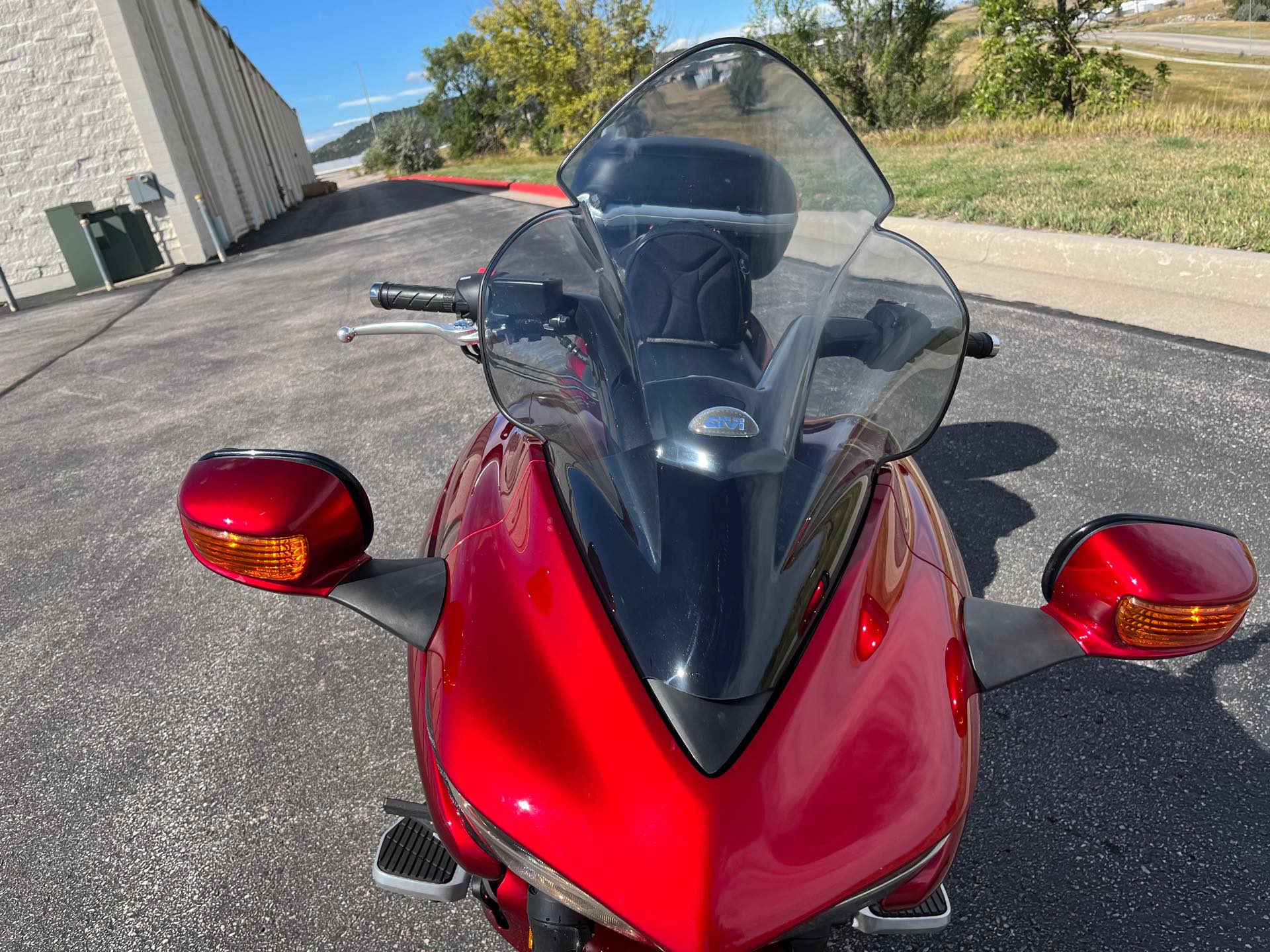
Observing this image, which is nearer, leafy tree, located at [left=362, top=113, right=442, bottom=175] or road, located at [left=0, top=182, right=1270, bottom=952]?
road, located at [left=0, top=182, right=1270, bottom=952]

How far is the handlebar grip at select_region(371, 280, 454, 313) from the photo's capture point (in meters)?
2.38

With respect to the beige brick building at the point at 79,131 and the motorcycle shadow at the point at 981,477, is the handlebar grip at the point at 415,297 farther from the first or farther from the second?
the beige brick building at the point at 79,131

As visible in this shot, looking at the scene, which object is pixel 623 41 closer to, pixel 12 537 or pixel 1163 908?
pixel 12 537

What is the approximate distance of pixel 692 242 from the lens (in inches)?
63.1

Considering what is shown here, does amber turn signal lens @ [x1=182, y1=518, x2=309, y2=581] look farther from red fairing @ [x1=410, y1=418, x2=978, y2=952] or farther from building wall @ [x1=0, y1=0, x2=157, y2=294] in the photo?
building wall @ [x1=0, y1=0, x2=157, y2=294]

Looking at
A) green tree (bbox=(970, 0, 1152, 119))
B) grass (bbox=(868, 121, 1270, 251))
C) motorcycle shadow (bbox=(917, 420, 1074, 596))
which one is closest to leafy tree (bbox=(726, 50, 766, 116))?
motorcycle shadow (bbox=(917, 420, 1074, 596))

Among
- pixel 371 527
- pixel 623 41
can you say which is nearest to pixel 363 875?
pixel 371 527

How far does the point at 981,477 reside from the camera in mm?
3443

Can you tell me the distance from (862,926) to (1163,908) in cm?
94

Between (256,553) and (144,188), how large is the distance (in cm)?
1682

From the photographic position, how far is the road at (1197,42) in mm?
51094

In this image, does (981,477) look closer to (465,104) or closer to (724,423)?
(724,423)

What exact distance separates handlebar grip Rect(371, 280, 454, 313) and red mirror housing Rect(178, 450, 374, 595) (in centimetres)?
108

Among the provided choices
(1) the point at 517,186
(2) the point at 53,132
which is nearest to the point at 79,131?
(2) the point at 53,132
